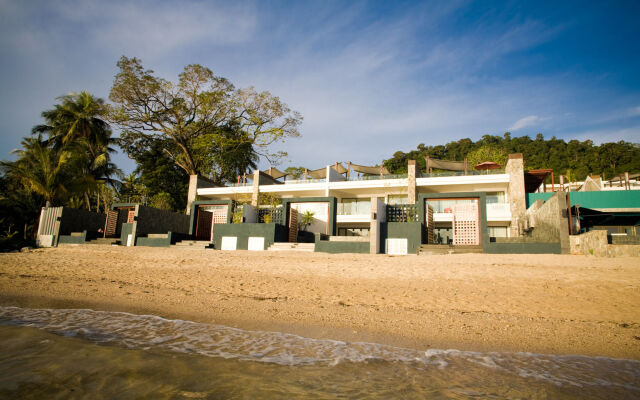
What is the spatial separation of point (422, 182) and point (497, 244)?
11320 millimetres

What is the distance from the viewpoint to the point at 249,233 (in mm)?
19266

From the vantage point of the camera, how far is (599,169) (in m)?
43.5

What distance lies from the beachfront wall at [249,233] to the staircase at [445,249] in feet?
26.0

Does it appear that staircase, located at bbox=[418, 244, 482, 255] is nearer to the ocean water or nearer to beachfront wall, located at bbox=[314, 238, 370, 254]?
beachfront wall, located at bbox=[314, 238, 370, 254]

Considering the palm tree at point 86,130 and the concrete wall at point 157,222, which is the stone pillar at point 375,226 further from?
the palm tree at point 86,130

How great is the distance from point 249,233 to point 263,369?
54.6 feet

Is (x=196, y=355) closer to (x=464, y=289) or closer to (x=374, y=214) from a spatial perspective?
(x=464, y=289)

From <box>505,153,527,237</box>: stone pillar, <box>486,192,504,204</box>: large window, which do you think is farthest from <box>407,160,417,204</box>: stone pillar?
<box>505,153,527,237</box>: stone pillar

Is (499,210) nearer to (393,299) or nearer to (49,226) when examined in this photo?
(393,299)

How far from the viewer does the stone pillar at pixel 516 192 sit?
2217 centimetres

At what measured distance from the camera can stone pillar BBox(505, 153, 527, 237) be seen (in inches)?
873

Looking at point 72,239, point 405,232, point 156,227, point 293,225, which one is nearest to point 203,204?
point 156,227

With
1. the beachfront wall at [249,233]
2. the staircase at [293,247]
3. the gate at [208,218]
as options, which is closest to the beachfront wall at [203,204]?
the gate at [208,218]

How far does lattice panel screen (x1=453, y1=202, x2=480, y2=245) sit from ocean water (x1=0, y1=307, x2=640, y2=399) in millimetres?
14647
